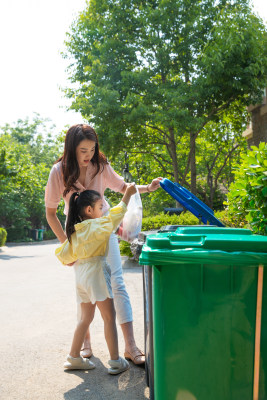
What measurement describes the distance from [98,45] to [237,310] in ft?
51.1

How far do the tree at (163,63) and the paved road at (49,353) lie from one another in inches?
378

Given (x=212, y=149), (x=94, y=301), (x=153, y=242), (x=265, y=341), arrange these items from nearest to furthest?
(x=265, y=341) → (x=153, y=242) → (x=94, y=301) → (x=212, y=149)

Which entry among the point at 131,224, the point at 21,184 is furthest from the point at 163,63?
the point at 131,224

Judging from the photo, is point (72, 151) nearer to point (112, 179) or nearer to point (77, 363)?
point (112, 179)

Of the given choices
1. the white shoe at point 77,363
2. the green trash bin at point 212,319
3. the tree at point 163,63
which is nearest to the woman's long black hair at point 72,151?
the white shoe at point 77,363

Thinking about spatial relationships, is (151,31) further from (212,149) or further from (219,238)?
(219,238)

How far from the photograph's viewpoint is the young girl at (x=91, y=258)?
3180 mm

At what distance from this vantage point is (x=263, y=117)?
16531 mm

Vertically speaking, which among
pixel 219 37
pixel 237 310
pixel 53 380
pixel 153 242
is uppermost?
pixel 219 37

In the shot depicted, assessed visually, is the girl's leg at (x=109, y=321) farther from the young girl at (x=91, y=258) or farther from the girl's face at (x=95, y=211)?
the girl's face at (x=95, y=211)

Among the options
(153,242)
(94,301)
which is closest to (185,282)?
(153,242)

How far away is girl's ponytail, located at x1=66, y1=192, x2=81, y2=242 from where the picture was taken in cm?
328

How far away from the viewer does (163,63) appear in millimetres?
16406

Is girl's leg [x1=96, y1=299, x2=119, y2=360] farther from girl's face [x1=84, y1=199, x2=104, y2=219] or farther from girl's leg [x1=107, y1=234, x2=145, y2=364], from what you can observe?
girl's face [x1=84, y1=199, x2=104, y2=219]
